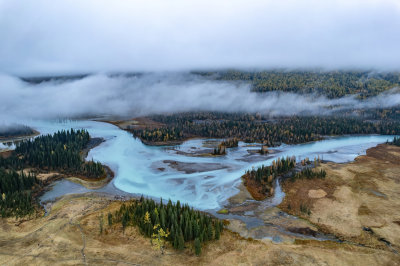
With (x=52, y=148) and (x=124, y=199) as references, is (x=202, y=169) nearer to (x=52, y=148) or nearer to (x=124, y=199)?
(x=124, y=199)

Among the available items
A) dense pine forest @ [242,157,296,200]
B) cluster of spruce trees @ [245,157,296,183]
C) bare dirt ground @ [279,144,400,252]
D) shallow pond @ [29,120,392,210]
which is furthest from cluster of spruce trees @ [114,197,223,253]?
cluster of spruce trees @ [245,157,296,183]

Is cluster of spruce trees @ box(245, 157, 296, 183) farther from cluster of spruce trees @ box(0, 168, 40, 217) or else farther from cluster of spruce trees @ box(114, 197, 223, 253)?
cluster of spruce trees @ box(0, 168, 40, 217)

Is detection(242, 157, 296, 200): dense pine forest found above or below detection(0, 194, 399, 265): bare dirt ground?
above

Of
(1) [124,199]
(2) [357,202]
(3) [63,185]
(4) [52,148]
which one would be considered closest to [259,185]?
(2) [357,202]

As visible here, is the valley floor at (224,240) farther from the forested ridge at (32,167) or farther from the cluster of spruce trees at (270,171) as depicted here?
the cluster of spruce trees at (270,171)

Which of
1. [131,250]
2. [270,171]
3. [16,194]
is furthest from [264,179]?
[16,194]

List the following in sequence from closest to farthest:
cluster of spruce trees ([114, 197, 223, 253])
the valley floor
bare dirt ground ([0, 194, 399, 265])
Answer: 1. bare dirt ground ([0, 194, 399, 265])
2. the valley floor
3. cluster of spruce trees ([114, 197, 223, 253])
